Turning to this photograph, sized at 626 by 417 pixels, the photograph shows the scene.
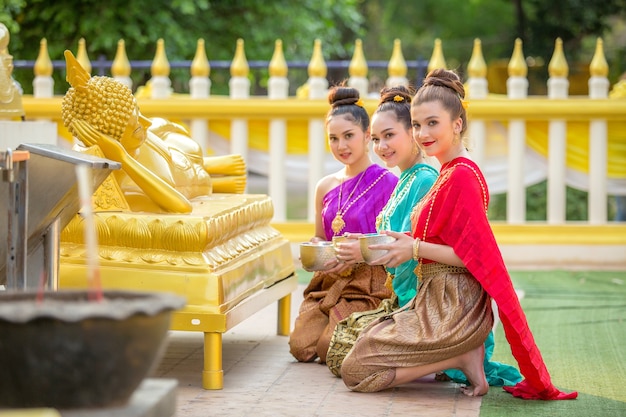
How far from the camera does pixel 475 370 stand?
449cm

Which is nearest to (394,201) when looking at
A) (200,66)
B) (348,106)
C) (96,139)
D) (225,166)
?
(348,106)

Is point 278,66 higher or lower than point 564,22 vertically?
lower

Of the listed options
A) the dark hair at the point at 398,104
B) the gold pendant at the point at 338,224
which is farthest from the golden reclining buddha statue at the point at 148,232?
the dark hair at the point at 398,104

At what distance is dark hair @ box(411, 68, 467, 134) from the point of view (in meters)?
4.54

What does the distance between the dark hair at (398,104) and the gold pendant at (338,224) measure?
0.58m

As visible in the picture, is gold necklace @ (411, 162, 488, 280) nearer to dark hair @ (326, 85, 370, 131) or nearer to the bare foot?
the bare foot

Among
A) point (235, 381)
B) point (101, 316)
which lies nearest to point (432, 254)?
point (235, 381)

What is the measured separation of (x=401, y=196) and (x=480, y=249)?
633 millimetres

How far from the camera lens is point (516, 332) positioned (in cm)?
434

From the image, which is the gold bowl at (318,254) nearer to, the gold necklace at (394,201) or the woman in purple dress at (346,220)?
the gold necklace at (394,201)

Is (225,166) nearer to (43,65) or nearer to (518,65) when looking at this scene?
(518,65)

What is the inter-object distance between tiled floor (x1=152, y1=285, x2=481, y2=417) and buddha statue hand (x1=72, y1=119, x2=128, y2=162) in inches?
39.7

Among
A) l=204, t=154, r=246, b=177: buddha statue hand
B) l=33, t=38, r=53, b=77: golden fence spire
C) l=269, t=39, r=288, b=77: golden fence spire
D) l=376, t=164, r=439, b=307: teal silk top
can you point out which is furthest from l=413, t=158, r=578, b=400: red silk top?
l=33, t=38, r=53, b=77: golden fence spire

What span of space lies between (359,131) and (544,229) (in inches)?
155
